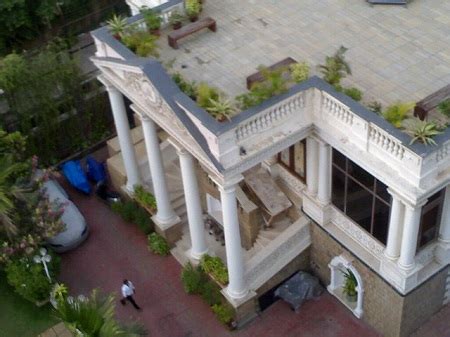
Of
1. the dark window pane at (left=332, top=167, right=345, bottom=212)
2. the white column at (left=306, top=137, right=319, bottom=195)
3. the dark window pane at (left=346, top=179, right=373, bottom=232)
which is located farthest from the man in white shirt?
the dark window pane at (left=346, top=179, right=373, bottom=232)

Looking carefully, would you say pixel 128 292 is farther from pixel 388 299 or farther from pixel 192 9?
pixel 192 9

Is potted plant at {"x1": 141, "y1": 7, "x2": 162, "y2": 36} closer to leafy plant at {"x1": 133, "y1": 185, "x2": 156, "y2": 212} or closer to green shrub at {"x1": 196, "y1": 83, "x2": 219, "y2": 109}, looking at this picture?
green shrub at {"x1": 196, "y1": 83, "x2": 219, "y2": 109}

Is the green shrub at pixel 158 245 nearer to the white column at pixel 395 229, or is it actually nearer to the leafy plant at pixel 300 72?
the white column at pixel 395 229

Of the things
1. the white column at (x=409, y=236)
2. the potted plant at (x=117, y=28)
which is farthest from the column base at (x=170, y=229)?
the white column at (x=409, y=236)

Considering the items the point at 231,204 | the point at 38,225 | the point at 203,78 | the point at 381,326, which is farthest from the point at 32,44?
the point at 381,326

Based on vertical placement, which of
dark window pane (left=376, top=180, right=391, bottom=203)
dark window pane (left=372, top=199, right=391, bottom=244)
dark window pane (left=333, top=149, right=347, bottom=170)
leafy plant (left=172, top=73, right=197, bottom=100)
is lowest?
dark window pane (left=372, top=199, right=391, bottom=244)

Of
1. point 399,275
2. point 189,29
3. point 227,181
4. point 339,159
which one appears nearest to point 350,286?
point 399,275

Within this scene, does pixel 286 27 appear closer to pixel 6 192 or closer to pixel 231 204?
pixel 231 204
